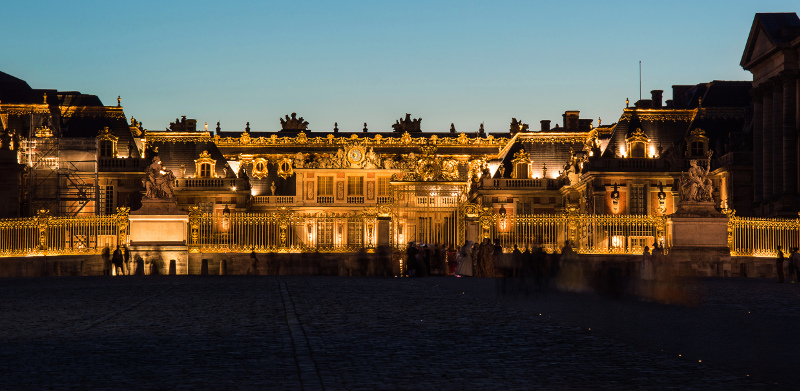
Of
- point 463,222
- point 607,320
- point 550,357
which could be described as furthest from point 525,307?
point 463,222

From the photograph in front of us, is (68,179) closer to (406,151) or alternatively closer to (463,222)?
(406,151)

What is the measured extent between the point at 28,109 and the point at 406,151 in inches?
864

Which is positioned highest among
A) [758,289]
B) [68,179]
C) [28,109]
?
[28,109]

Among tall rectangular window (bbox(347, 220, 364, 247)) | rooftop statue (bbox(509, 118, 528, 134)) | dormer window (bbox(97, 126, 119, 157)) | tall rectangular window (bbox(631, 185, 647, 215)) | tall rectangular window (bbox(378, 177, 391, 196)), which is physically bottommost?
tall rectangular window (bbox(347, 220, 364, 247))

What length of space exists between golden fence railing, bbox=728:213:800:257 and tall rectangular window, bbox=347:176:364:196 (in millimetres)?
31498

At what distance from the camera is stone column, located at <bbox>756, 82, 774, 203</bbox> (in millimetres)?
47594

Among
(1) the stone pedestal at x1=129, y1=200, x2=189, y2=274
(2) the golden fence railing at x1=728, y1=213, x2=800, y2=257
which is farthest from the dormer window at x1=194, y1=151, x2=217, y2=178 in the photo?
(2) the golden fence railing at x1=728, y1=213, x2=800, y2=257

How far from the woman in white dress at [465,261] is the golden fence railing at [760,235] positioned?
341 inches

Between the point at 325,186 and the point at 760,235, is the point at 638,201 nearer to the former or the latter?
the point at 325,186

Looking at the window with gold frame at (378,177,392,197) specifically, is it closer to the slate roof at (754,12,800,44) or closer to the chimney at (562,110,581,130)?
the chimney at (562,110,581,130)

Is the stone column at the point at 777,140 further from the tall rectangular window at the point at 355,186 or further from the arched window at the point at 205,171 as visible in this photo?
the arched window at the point at 205,171

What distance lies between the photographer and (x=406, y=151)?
67.4 m

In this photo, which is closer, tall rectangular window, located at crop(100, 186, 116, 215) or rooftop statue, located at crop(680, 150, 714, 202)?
rooftop statue, located at crop(680, 150, 714, 202)

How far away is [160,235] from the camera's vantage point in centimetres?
3328
